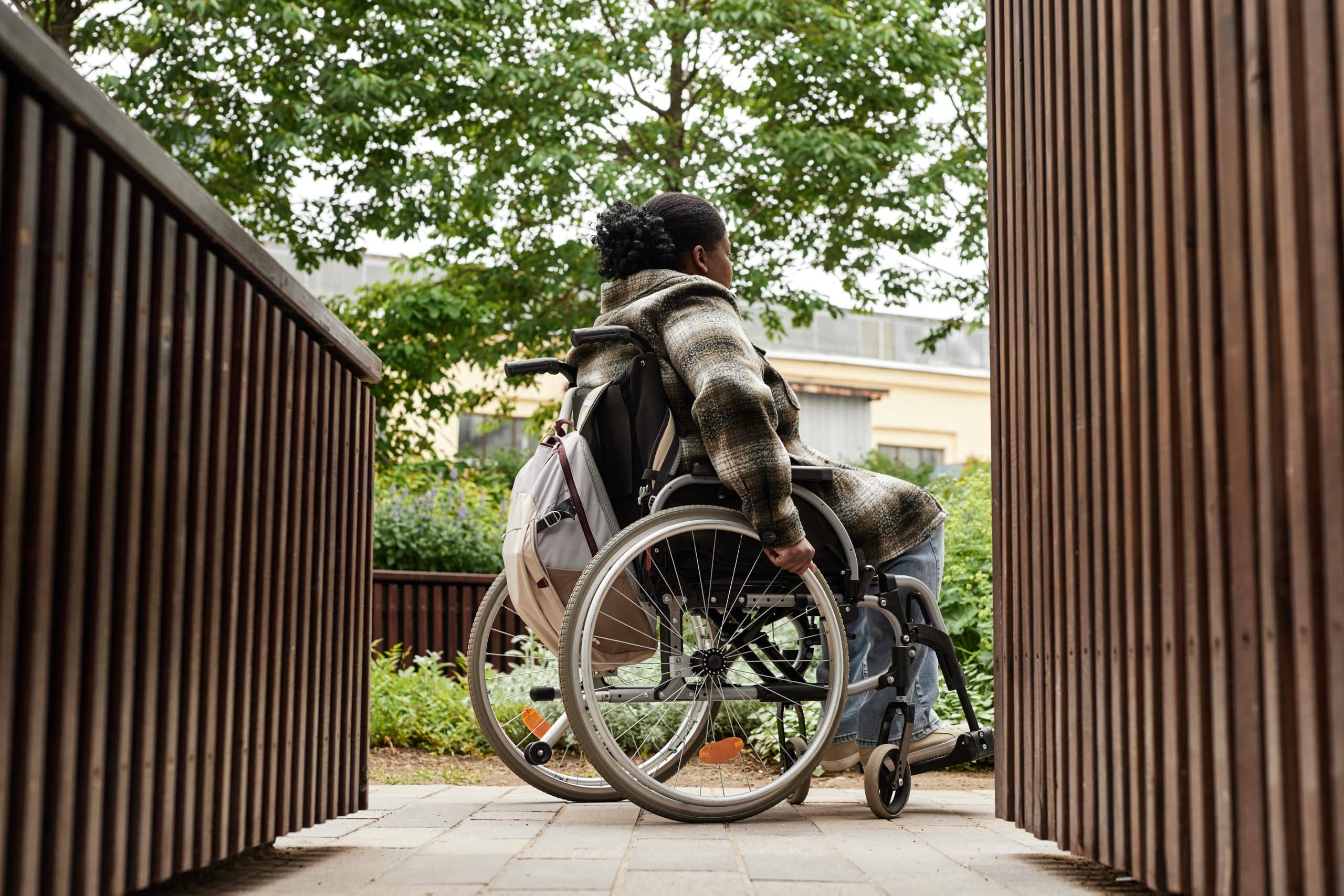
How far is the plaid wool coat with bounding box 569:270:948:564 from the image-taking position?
8.55ft

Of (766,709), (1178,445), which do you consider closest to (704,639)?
(1178,445)

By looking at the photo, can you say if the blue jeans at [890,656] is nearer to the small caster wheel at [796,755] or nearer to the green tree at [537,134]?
the small caster wheel at [796,755]

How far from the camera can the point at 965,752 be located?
296 cm

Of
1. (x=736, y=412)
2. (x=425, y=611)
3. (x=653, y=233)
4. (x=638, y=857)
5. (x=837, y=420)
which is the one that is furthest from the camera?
(x=837, y=420)

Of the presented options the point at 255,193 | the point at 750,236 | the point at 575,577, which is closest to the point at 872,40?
the point at 750,236

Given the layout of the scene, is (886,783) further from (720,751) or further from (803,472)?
(803,472)

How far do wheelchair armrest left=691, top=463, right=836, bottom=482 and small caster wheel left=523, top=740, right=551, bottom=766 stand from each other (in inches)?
31.5

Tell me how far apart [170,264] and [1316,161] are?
1293 millimetres

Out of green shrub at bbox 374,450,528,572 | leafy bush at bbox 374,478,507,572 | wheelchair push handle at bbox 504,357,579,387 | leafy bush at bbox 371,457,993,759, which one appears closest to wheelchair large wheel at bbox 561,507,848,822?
wheelchair push handle at bbox 504,357,579,387

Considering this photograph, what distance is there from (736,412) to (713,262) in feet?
2.50

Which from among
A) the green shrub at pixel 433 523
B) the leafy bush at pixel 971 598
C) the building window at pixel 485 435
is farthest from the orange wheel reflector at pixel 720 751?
the building window at pixel 485 435

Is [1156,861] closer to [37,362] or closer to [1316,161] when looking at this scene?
[1316,161]

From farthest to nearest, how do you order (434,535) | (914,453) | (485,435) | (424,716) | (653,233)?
(914,453) → (485,435) → (434,535) → (424,716) → (653,233)

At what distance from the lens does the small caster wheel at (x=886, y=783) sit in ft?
9.19
